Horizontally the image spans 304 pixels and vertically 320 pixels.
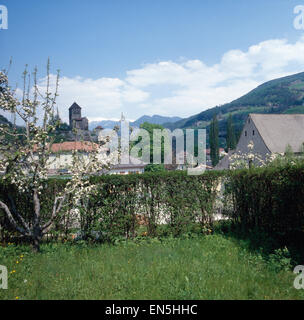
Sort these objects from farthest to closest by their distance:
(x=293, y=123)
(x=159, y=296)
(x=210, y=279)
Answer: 1. (x=293, y=123)
2. (x=210, y=279)
3. (x=159, y=296)

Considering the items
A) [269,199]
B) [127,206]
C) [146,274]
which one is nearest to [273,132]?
[269,199]

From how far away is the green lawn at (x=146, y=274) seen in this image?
15.4ft

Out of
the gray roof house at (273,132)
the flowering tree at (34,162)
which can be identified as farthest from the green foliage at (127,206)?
the gray roof house at (273,132)

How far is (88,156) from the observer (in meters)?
8.58

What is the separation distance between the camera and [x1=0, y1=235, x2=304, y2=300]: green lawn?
15.4ft

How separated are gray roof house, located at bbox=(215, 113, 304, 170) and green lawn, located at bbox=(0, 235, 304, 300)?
28716 mm

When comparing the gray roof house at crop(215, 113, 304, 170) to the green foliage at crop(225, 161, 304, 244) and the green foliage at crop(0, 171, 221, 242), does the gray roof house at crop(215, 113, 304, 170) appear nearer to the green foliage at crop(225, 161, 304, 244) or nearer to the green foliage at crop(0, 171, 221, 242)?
the green foliage at crop(225, 161, 304, 244)

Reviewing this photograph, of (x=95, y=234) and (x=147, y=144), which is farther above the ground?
(x=147, y=144)

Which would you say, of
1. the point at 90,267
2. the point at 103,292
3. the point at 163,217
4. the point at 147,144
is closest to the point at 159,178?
the point at 163,217

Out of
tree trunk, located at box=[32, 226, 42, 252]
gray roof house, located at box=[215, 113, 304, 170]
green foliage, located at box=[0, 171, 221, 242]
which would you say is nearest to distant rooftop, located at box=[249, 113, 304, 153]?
gray roof house, located at box=[215, 113, 304, 170]

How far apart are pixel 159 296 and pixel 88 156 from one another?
5.26 meters

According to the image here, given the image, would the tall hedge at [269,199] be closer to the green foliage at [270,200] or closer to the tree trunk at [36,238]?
the green foliage at [270,200]
